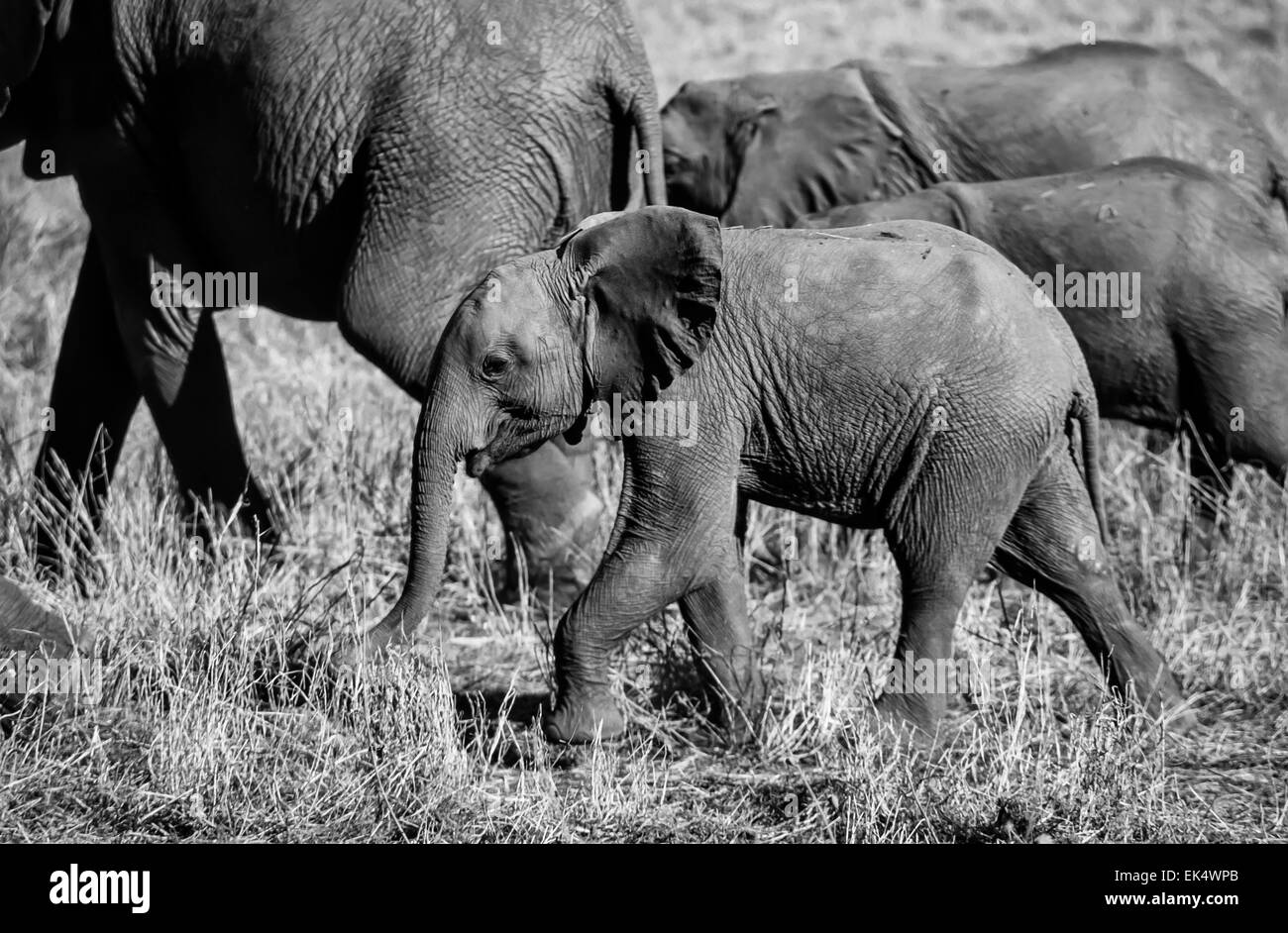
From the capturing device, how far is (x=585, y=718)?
4.75m

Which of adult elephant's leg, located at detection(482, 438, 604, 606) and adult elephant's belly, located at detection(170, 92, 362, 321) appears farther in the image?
adult elephant's leg, located at detection(482, 438, 604, 606)

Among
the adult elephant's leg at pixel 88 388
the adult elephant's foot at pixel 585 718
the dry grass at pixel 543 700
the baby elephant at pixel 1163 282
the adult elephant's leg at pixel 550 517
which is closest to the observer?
the dry grass at pixel 543 700

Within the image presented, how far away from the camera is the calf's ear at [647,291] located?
4484 mm

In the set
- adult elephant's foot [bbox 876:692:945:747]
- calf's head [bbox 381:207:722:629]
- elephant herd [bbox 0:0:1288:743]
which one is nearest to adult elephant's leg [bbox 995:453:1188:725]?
elephant herd [bbox 0:0:1288:743]

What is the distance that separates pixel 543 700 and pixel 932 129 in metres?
3.52

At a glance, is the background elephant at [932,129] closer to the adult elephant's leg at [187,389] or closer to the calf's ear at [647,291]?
the adult elephant's leg at [187,389]

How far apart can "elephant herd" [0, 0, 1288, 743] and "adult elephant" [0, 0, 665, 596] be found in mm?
10

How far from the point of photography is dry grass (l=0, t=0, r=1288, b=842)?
4.37 m

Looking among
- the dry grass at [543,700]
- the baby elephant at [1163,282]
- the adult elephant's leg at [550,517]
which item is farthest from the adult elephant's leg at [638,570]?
the baby elephant at [1163,282]

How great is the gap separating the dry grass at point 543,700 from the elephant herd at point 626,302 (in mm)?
173

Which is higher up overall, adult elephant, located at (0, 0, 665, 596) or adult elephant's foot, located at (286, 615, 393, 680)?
adult elephant, located at (0, 0, 665, 596)

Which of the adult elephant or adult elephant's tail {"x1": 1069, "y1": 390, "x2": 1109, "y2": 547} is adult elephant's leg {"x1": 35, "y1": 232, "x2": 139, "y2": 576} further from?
adult elephant's tail {"x1": 1069, "y1": 390, "x2": 1109, "y2": 547}

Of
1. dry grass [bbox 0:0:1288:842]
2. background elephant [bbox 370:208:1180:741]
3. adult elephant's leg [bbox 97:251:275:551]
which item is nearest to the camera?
dry grass [bbox 0:0:1288:842]
